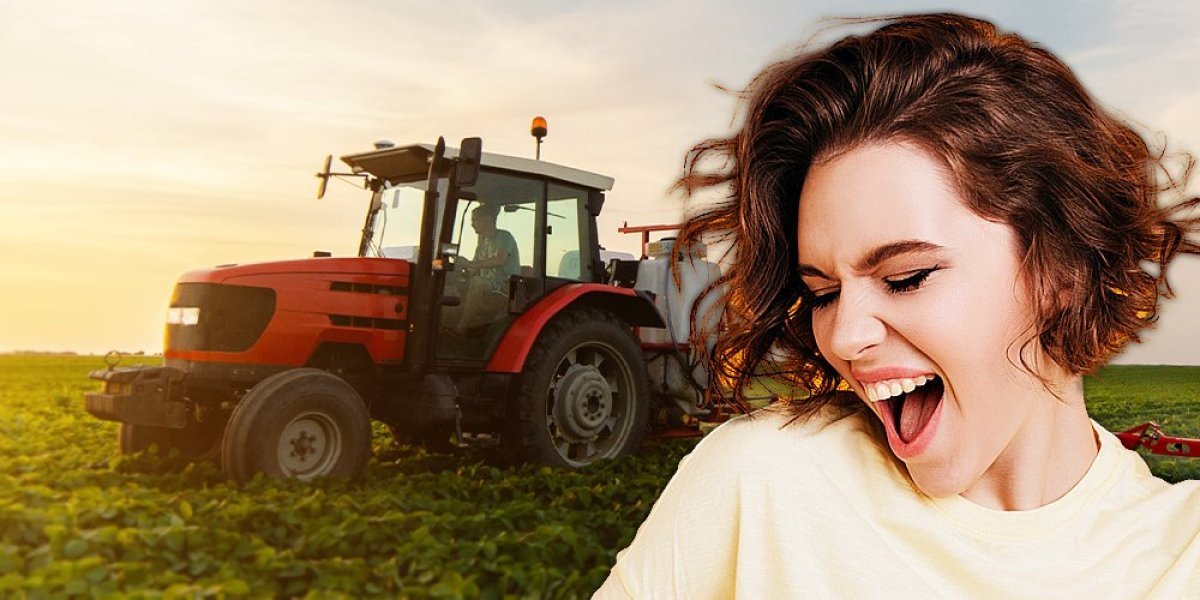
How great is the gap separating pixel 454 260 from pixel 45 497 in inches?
94.4

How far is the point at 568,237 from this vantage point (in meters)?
7.12

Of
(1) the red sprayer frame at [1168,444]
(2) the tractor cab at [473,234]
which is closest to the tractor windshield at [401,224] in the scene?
(2) the tractor cab at [473,234]

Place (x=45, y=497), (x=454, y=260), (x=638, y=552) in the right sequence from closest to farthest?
1. (x=638, y=552)
2. (x=45, y=497)
3. (x=454, y=260)

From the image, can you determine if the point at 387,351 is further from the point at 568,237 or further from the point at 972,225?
the point at 972,225

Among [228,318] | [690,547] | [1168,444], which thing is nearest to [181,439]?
[228,318]

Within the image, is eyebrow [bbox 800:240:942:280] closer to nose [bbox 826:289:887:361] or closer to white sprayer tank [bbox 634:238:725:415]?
nose [bbox 826:289:887:361]

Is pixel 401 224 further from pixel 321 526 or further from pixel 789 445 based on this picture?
pixel 789 445

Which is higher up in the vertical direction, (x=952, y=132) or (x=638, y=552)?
(x=952, y=132)

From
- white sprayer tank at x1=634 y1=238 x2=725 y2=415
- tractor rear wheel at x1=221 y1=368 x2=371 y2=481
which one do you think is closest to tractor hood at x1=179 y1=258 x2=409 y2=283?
tractor rear wheel at x1=221 y1=368 x2=371 y2=481

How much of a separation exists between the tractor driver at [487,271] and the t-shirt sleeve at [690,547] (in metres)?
5.25

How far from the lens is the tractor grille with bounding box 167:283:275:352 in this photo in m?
6.30

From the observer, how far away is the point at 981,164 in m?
1.25

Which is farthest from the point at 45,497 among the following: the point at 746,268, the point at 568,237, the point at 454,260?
the point at 746,268

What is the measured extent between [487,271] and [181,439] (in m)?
2.16
